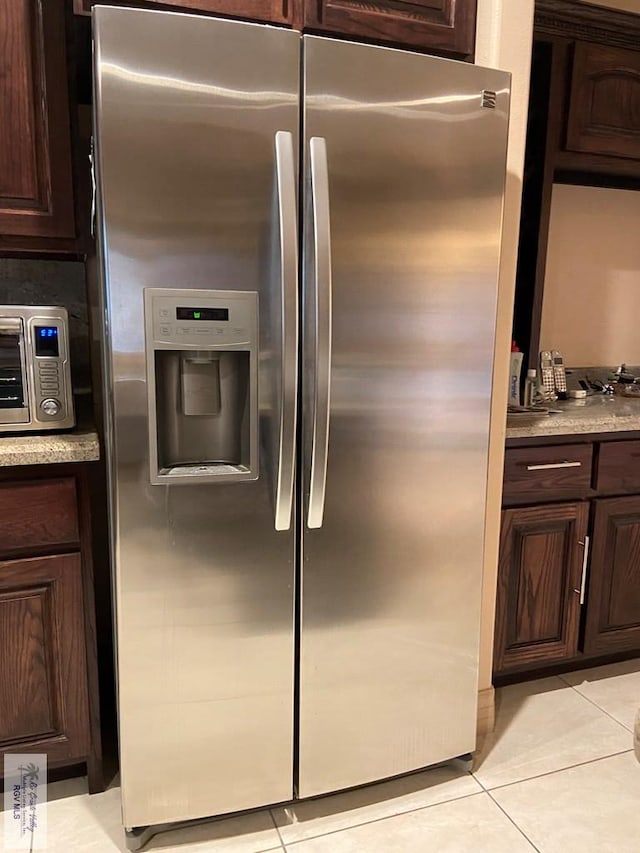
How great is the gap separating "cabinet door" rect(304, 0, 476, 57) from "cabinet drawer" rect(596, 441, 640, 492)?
49.3 inches

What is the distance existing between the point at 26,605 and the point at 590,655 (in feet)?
5.92

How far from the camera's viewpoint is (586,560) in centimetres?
211

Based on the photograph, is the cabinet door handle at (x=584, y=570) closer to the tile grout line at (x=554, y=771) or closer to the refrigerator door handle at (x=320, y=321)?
the tile grout line at (x=554, y=771)

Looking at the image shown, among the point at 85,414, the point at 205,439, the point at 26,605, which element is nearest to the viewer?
the point at 205,439

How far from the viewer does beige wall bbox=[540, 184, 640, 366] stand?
2.62 metres

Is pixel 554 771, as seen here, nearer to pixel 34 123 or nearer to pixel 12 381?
pixel 12 381

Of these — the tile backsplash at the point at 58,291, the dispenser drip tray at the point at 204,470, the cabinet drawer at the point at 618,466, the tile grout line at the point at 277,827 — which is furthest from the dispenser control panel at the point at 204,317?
the cabinet drawer at the point at 618,466

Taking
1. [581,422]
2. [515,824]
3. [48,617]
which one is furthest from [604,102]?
[48,617]

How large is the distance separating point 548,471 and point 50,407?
1459 millimetres

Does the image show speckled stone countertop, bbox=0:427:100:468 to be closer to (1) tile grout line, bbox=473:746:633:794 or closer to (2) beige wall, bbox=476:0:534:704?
(2) beige wall, bbox=476:0:534:704

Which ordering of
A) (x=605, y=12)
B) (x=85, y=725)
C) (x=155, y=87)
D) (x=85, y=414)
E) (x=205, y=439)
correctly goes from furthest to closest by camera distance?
1. (x=605, y=12)
2. (x=85, y=414)
3. (x=85, y=725)
4. (x=205, y=439)
5. (x=155, y=87)

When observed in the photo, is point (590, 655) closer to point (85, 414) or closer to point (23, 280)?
point (85, 414)

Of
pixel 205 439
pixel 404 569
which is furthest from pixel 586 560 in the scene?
pixel 205 439

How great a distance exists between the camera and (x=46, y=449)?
1.47 m
